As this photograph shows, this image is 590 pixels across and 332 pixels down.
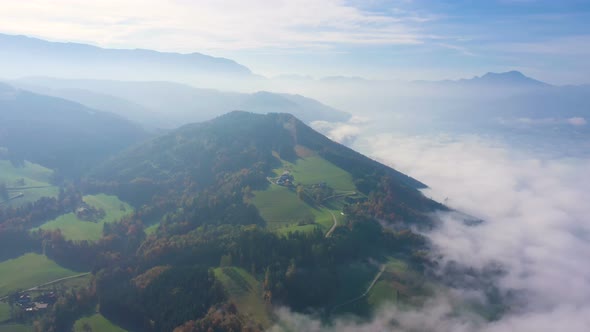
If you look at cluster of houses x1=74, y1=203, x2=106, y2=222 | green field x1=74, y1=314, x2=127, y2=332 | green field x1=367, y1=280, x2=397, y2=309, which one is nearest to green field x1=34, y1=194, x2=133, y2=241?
cluster of houses x1=74, y1=203, x2=106, y2=222

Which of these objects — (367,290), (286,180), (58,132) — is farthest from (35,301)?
(58,132)

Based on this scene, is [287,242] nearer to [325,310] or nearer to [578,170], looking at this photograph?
[325,310]

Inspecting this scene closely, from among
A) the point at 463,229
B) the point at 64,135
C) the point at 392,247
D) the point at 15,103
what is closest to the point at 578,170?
the point at 463,229

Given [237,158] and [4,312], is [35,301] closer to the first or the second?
[4,312]

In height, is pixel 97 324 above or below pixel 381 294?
below

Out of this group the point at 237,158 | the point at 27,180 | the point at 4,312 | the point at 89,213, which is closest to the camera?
the point at 4,312

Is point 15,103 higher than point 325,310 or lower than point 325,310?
higher
